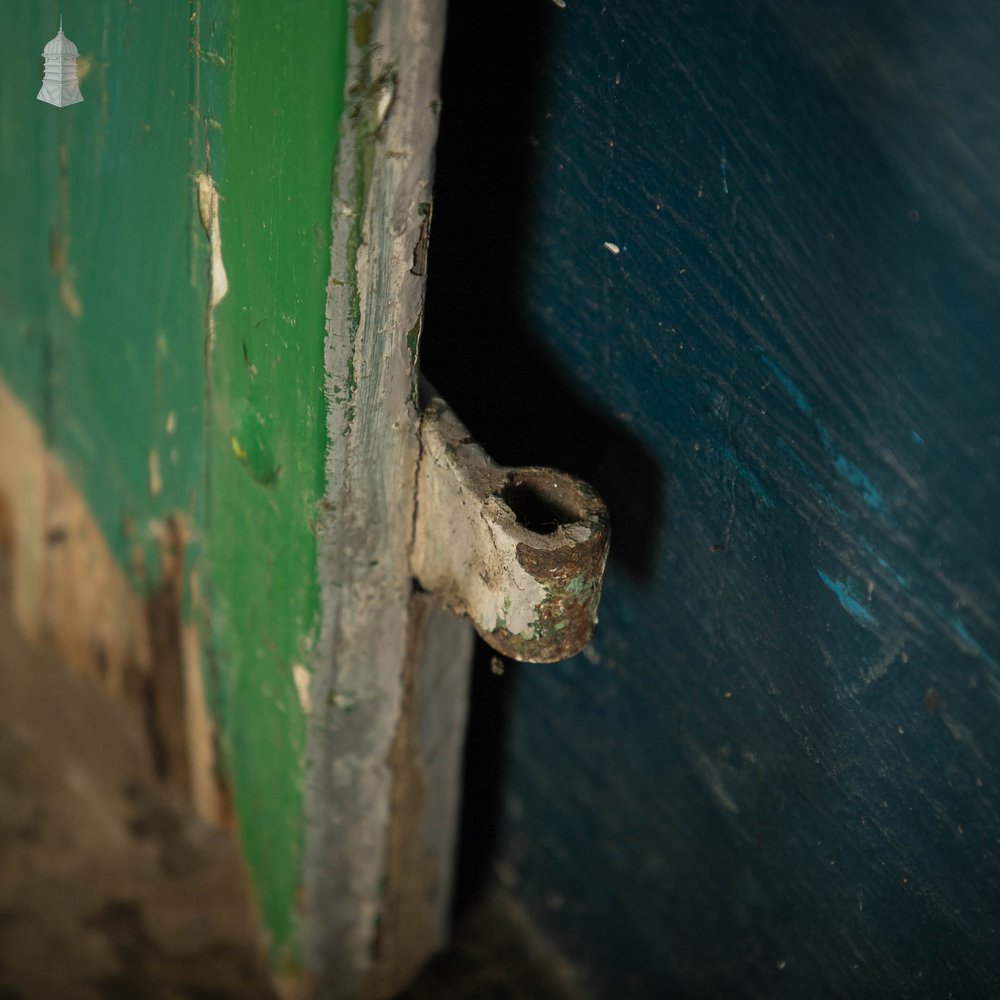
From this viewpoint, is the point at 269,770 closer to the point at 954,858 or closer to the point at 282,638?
the point at 282,638

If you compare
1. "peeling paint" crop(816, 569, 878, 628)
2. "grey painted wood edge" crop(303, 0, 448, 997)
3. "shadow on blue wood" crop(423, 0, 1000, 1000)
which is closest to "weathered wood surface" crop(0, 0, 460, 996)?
"grey painted wood edge" crop(303, 0, 448, 997)

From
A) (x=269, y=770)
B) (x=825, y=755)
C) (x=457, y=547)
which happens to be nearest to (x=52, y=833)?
(x=269, y=770)

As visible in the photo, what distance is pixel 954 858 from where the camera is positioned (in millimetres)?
999

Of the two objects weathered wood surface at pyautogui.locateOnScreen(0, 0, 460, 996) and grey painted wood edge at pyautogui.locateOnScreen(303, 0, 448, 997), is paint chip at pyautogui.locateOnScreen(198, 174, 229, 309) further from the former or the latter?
grey painted wood edge at pyautogui.locateOnScreen(303, 0, 448, 997)

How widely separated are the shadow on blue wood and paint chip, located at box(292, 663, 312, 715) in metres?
0.27

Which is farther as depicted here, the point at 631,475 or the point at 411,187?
the point at 631,475

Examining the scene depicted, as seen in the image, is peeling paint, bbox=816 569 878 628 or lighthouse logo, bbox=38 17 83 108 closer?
peeling paint, bbox=816 569 878 628

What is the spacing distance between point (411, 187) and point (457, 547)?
11.5 inches

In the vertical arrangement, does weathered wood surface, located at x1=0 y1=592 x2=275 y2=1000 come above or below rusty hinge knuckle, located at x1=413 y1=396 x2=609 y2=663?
below

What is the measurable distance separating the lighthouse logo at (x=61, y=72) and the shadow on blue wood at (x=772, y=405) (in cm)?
43

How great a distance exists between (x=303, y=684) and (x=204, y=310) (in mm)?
341

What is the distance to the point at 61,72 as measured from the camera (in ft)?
4.18

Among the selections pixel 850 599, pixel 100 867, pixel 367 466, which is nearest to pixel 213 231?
pixel 367 466

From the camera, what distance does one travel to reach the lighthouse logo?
1.26 m
